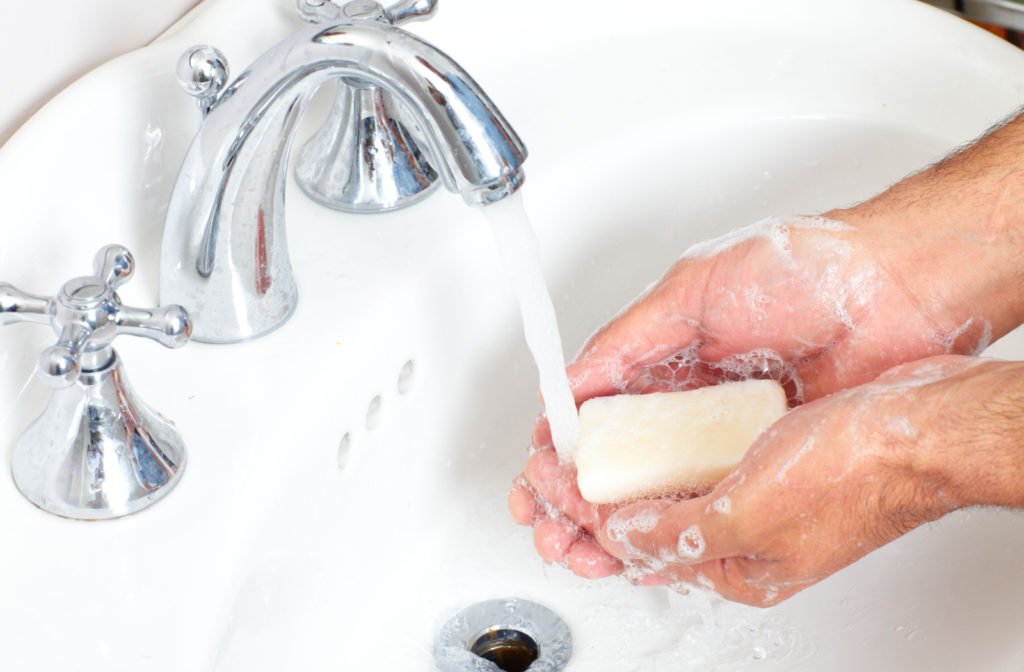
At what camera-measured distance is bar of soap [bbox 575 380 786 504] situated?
2.15 feet

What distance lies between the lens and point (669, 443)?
660mm

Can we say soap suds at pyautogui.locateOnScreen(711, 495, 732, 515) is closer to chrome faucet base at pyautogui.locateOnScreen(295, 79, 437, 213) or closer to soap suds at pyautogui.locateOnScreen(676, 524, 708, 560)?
soap suds at pyautogui.locateOnScreen(676, 524, 708, 560)

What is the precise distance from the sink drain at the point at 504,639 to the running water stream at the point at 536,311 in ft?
0.36

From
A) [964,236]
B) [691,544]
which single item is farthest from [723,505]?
[964,236]

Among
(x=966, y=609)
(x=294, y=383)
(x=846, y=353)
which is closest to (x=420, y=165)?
(x=294, y=383)

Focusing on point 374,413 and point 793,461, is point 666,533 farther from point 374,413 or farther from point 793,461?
point 374,413

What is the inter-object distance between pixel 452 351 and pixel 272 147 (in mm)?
216

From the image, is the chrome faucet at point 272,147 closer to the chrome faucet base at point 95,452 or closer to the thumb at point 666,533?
the chrome faucet base at point 95,452

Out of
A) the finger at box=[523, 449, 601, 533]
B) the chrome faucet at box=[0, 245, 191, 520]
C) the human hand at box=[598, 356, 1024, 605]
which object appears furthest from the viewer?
the finger at box=[523, 449, 601, 533]

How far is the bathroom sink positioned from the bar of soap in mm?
110

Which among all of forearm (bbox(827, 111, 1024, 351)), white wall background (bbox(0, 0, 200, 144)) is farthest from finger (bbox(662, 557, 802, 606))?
white wall background (bbox(0, 0, 200, 144))

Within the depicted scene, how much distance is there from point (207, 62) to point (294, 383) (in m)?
0.17

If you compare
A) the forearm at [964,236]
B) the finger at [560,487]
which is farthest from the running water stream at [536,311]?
the forearm at [964,236]

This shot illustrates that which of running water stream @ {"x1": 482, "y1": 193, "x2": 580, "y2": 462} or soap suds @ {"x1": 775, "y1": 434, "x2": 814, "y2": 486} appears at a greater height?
running water stream @ {"x1": 482, "y1": 193, "x2": 580, "y2": 462}
